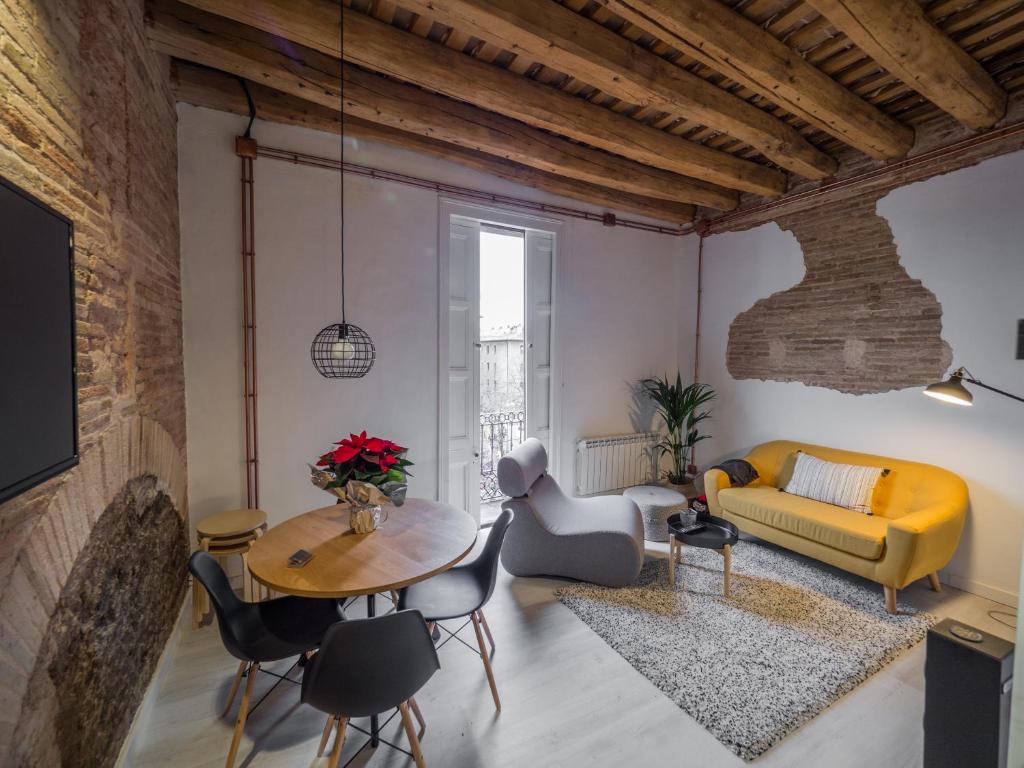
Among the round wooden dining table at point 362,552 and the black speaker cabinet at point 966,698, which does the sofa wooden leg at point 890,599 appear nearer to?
the black speaker cabinet at point 966,698

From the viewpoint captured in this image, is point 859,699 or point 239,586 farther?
point 239,586

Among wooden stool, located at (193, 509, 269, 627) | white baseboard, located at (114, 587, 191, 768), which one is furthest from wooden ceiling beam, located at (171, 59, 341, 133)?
white baseboard, located at (114, 587, 191, 768)

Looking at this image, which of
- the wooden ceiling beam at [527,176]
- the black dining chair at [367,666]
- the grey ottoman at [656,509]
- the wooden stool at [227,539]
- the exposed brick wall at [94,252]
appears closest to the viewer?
the exposed brick wall at [94,252]

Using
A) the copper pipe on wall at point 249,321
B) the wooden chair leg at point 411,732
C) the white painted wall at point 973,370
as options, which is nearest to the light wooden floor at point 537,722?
the wooden chair leg at point 411,732

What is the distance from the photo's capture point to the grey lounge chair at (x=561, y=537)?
2846 millimetres

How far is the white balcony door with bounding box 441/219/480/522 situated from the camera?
3.66 m

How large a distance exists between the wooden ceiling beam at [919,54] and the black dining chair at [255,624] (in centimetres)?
333

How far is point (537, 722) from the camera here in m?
1.87

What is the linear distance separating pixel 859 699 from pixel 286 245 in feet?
13.3

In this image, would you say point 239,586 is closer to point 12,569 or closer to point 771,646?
point 12,569

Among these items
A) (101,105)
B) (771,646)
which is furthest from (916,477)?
(101,105)

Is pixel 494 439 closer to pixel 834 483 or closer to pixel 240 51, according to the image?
pixel 834 483

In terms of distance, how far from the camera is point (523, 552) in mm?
3018

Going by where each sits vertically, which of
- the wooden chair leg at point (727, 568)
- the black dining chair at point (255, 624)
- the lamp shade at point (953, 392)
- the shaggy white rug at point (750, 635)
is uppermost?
the lamp shade at point (953, 392)
